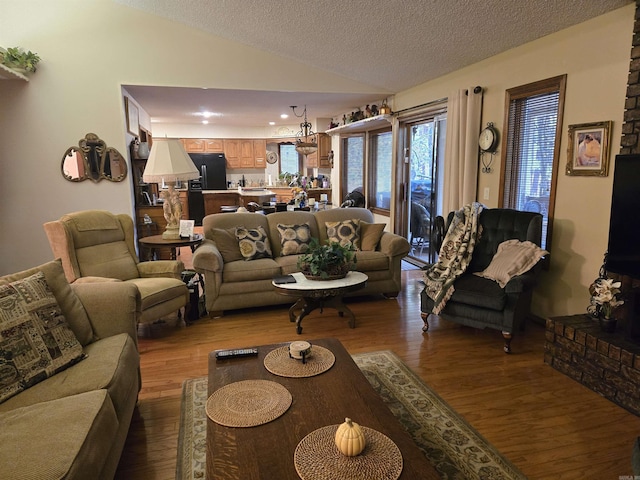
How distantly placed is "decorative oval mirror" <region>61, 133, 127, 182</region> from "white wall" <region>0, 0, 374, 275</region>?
3.1 inches

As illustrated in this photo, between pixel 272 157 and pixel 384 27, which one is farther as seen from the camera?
pixel 272 157

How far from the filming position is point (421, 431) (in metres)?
2.23

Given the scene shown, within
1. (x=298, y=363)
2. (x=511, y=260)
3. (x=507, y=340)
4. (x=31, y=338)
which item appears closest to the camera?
(x=31, y=338)

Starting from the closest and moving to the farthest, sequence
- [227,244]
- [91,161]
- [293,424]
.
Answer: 1. [293,424]
2. [227,244]
3. [91,161]

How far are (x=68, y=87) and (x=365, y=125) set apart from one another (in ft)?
14.5

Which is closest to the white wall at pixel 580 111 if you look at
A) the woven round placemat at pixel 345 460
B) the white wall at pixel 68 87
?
the woven round placemat at pixel 345 460

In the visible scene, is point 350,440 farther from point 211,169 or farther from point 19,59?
point 211,169

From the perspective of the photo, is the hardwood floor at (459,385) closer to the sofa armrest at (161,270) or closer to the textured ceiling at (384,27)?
the sofa armrest at (161,270)

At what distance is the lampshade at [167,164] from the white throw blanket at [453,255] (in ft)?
8.68

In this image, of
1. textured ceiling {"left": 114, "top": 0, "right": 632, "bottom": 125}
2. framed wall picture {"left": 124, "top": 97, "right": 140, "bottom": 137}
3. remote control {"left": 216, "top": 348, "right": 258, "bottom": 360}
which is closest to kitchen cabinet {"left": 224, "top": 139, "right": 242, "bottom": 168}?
framed wall picture {"left": 124, "top": 97, "right": 140, "bottom": 137}

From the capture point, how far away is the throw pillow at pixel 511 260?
3.27 metres

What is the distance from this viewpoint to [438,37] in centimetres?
408

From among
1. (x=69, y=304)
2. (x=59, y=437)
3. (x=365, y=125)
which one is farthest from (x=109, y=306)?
(x=365, y=125)

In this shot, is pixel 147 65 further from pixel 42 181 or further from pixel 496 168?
pixel 496 168
